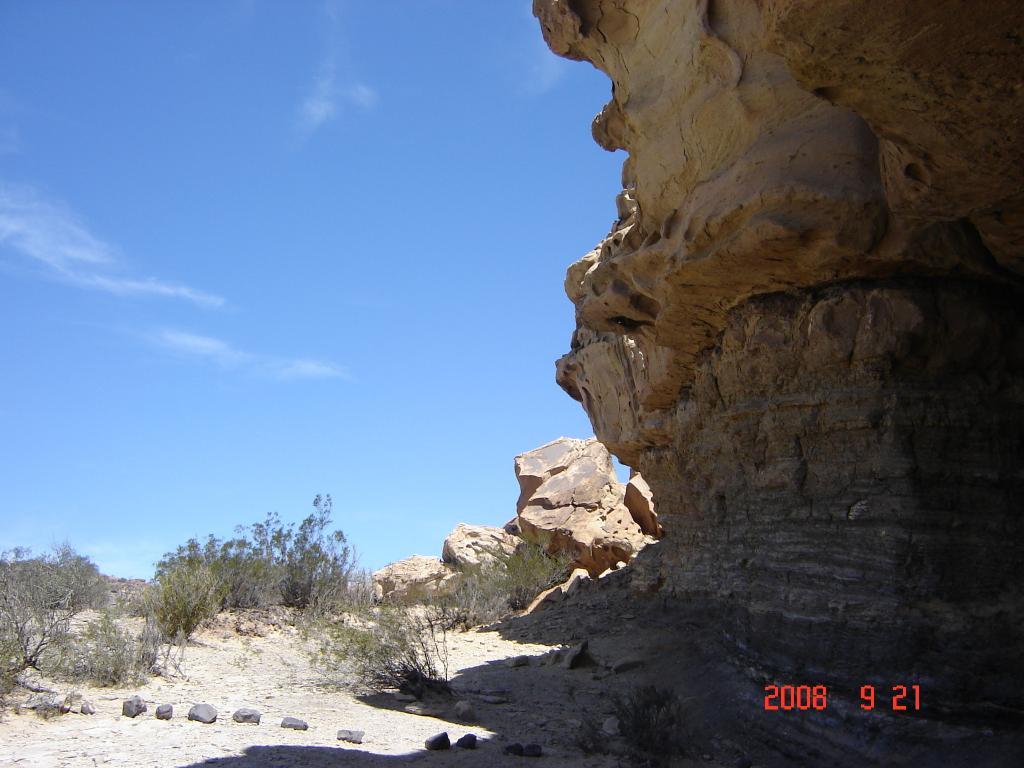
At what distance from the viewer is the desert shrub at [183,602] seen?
10023mm

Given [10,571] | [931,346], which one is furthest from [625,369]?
[10,571]

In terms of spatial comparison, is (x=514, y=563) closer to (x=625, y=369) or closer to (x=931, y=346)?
(x=625, y=369)

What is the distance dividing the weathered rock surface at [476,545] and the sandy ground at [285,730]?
822 cm

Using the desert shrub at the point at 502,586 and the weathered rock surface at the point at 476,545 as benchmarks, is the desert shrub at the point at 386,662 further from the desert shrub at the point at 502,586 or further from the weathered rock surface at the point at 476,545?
the weathered rock surface at the point at 476,545

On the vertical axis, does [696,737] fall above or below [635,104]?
below

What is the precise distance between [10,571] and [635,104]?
10380 millimetres

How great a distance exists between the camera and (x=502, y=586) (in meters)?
14.5

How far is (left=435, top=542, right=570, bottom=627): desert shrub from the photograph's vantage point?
13.6 meters

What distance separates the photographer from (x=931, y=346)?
536cm

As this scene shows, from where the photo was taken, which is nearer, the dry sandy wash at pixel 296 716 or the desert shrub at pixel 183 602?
the dry sandy wash at pixel 296 716

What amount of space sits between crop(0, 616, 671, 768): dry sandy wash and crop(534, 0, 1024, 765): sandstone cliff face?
70.0 inches
